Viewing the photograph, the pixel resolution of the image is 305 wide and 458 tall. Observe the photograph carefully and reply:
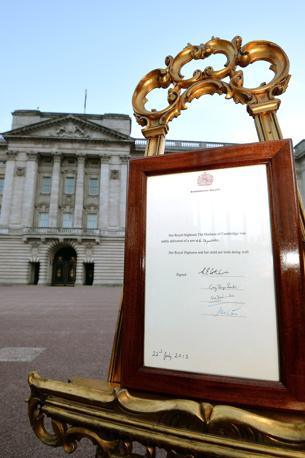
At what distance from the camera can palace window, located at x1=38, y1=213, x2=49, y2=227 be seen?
31.8m

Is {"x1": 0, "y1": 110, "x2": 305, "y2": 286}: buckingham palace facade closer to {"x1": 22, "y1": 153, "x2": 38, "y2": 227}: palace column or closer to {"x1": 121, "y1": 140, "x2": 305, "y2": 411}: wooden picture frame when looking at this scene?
{"x1": 22, "y1": 153, "x2": 38, "y2": 227}: palace column

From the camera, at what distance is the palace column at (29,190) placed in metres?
31.1

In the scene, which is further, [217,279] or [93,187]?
[93,187]

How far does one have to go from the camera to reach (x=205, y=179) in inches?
44.8

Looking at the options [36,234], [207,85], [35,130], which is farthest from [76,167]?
[207,85]

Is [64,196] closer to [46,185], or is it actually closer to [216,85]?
[46,185]

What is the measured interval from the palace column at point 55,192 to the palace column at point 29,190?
198 centimetres

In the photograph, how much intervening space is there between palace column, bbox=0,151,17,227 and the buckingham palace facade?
0.09 meters

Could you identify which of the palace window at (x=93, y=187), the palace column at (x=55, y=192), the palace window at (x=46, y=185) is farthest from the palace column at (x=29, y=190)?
the palace window at (x=93, y=187)

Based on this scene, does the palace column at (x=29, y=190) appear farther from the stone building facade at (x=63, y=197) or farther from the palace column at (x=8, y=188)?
the palace column at (x=8, y=188)

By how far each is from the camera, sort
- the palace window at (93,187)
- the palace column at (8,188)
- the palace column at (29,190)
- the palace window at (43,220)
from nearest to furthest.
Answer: the palace column at (8,188) → the palace column at (29,190) → the palace window at (43,220) → the palace window at (93,187)

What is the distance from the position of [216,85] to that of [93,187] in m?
33.6

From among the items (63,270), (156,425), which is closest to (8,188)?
(63,270)
